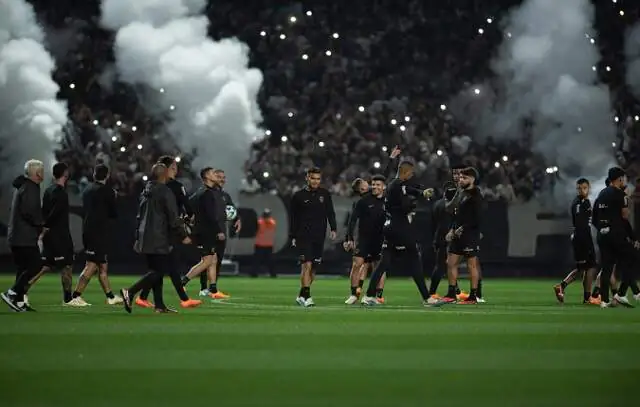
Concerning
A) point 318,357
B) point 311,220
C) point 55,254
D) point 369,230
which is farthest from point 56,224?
point 318,357

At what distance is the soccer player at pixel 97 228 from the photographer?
72.8 feet

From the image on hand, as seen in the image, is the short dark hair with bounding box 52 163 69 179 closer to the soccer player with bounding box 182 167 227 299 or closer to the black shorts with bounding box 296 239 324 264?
the black shorts with bounding box 296 239 324 264

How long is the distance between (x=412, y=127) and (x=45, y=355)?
36.7 meters

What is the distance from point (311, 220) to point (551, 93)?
32196 mm

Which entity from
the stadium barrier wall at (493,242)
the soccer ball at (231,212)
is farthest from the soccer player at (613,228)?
the stadium barrier wall at (493,242)

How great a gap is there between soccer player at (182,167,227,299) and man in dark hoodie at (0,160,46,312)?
5.93 m

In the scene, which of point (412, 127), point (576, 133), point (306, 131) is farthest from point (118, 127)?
point (576, 133)

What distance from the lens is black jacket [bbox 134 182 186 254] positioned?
1947cm

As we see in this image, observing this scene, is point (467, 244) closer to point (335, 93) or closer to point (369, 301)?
point (369, 301)

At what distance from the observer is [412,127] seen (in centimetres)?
4928

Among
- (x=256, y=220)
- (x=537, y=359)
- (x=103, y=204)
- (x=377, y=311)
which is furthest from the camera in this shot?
(x=256, y=220)

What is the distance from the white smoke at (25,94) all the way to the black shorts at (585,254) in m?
32.5

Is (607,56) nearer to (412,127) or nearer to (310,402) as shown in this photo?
(412,127)

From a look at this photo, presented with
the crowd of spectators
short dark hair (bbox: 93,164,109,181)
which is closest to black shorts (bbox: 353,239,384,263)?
short dark hair (bbox: 93,164,109,181)
